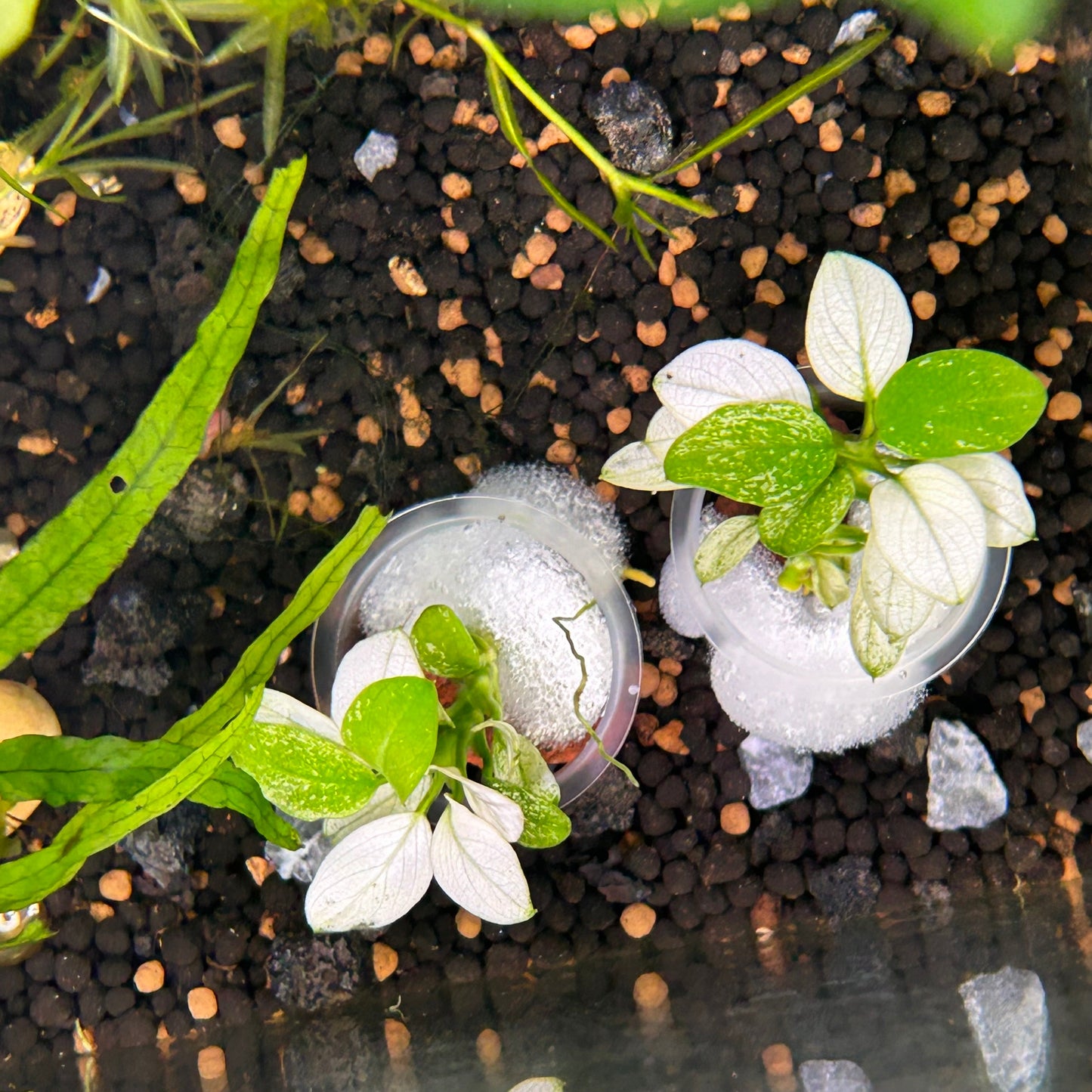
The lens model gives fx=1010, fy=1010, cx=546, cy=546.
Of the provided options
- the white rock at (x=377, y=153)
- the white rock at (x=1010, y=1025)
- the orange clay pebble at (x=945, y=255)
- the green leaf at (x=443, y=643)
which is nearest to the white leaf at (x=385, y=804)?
the green leaf at (x=443, y=643)

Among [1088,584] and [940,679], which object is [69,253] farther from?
[1088,584]

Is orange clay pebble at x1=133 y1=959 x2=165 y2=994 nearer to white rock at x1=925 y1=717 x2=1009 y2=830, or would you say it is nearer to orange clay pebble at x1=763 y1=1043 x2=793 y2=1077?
orange clay pebble at x1=763 y1=1043 x2=793 y2=1077

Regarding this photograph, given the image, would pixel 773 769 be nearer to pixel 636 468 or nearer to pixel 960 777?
pixel 960 777

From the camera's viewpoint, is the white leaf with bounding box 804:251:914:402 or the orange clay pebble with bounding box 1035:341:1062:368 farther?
the orange clay pebble with bounding box 1035:341:1062:368

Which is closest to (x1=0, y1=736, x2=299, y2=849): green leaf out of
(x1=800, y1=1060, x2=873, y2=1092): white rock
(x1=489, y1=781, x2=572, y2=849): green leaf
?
(x1=489, y1=781, x2=572, y2=849): green leaf

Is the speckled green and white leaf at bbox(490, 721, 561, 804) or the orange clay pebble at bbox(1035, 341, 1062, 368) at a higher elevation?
the orange clay pebble at bbox(1035, 341, 1062, 368)

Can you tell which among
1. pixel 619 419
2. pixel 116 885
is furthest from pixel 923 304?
pixel 116 885

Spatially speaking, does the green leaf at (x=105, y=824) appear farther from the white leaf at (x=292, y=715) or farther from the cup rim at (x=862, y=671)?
the cup rim at (x=862, y=671)
